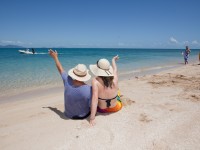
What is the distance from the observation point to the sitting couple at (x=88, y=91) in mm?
3834

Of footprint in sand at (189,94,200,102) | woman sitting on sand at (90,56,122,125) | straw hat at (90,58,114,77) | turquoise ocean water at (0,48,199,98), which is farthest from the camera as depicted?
turquoise ocean water at (0,48,199,98)

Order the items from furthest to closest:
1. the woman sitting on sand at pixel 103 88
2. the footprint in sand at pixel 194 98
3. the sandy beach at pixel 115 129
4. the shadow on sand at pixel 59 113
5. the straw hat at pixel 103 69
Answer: the footprint in sand at pixel 194 98, the shadow on sand at pixel 59 113, the straw hat at pixel 103 69, the woman sitting on sand at pixel 103 88, the sandy beach at pixel 115 129

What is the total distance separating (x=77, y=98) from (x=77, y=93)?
110 mm

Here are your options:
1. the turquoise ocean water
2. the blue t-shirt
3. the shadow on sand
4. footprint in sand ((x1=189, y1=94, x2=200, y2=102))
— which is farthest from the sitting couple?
the turquoise ocean water

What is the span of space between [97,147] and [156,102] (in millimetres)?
2698

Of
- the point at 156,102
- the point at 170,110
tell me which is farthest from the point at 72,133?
the point at 156,102

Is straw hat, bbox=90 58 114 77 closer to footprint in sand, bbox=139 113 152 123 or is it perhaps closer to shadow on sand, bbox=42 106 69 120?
footprint in sand, bbox=139 113 152 123

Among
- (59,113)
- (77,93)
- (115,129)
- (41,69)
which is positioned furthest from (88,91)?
(41,69)

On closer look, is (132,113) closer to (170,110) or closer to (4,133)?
(170,110)

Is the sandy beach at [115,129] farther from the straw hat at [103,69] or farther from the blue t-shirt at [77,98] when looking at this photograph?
the straw hat at [103,69]

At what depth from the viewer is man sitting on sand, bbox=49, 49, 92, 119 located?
3891 mm

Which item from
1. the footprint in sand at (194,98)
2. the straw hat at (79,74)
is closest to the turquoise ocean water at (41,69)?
the straw hat at (79,74)

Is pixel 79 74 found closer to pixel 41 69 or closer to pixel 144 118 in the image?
pixel 144 118

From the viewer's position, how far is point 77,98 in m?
3.93
